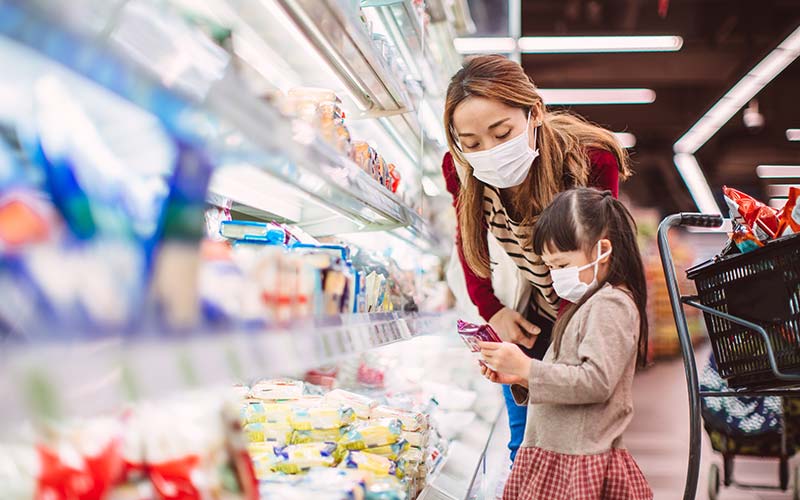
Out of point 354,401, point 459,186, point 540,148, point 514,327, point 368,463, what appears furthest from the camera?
point 459,186

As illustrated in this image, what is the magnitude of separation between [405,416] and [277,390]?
350 mm

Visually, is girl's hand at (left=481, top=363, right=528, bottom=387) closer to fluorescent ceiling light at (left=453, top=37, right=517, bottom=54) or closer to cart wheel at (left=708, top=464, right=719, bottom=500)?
cart wheel at (left=708, top=464, right=719, bottom=500)

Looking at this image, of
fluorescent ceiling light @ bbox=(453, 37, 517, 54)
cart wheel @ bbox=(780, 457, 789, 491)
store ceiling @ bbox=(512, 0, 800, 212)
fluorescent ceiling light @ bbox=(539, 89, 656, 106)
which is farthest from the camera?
fluorescent ceiling light @ bbox=(539, 89, 656, 106)

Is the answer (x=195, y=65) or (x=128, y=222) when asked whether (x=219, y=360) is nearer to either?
(x=128, y=222)

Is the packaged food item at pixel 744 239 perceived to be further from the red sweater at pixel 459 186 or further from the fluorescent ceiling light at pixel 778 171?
the fluorescent ceiling light at pixel 778 171

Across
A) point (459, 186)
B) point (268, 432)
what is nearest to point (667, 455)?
point (459, 186)

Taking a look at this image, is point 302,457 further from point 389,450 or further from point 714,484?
point 714,484

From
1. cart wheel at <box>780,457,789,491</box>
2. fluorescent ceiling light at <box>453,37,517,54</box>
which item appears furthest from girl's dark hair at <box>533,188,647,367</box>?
fluorescent ceiling light at <box>453,37,517,54</box>

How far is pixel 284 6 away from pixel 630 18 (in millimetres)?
7806

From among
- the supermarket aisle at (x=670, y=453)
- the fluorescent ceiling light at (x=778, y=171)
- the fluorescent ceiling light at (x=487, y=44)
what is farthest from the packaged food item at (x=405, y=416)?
the fluorescent ceiling light at (x=778, y=171)

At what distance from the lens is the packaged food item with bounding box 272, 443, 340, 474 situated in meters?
1.38

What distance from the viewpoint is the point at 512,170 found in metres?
1.90

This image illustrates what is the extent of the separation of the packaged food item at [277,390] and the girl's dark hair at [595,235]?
0.63 meters

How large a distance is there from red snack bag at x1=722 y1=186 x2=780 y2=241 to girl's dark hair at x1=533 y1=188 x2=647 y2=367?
25cm
